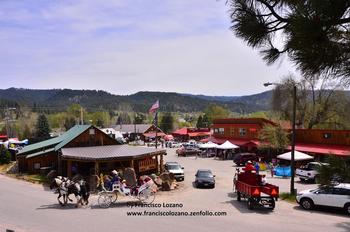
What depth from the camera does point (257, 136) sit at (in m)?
61.2

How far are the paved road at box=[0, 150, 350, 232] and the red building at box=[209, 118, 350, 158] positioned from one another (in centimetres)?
1620

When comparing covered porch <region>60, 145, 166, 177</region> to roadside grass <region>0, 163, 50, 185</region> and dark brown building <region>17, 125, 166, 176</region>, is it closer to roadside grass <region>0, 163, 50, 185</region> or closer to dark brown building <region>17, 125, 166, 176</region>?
dark brown building <region>17, 125, 166, 176</region>

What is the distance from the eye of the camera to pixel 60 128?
187m

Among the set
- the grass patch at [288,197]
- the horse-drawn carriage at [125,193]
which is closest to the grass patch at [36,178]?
the horse-drawn carriage at [125,193]

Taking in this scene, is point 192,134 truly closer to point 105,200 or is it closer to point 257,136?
point 257,136

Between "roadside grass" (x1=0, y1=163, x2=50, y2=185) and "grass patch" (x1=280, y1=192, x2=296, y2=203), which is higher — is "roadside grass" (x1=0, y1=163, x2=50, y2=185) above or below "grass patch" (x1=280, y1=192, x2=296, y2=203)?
below

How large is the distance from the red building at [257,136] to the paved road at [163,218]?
1620cm

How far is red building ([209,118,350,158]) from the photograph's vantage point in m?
48.0

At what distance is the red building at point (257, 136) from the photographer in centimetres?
4799

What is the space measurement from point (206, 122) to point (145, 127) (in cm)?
2319

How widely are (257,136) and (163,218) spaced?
43.0m

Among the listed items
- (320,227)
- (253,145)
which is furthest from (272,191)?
(253,145)

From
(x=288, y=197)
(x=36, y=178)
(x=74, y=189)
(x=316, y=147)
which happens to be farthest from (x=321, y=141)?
(x=74, y=189)

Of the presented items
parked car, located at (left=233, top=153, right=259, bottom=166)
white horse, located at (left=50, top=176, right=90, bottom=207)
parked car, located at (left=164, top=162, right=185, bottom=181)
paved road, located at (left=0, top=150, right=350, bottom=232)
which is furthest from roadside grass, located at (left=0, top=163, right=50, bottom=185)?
parked car, located at (left=233, top=153, right=259, bottom=166)
